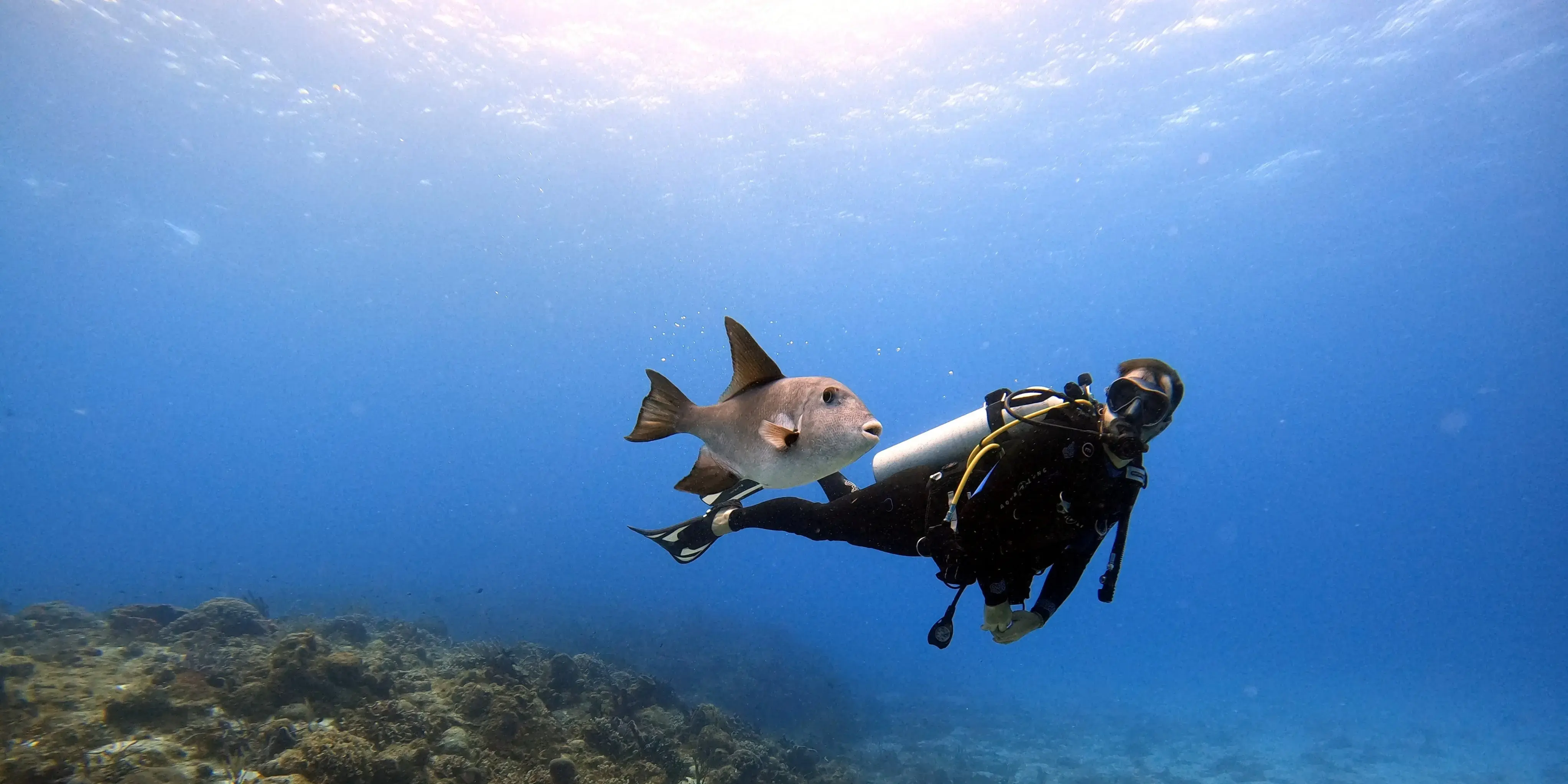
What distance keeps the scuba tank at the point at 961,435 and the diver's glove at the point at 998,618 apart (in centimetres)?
101

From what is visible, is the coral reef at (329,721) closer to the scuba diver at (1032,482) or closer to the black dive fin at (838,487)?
the black dive fin at (838,487)

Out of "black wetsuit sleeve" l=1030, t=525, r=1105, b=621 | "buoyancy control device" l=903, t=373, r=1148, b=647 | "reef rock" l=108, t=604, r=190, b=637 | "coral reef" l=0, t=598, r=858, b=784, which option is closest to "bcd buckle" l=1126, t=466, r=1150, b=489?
"buoyancy control device" l=903, t=373, r=1148, b=647

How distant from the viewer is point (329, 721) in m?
6.44

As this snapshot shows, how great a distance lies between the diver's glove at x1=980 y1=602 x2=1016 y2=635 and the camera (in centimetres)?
384

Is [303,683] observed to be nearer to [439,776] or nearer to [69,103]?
[439,776]

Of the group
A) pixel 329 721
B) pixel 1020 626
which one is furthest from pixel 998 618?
pixel 329 721

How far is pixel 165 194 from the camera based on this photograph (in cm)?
3222

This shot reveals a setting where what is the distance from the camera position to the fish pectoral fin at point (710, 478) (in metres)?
2.19

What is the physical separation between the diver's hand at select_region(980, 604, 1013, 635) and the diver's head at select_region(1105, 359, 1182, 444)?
4.60 ft

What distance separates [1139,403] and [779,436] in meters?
2.87

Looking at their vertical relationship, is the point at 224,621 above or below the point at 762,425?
below

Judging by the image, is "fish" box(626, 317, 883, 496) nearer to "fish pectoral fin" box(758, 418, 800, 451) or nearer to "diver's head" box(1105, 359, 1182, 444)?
"fish pectoral fin" box(758, 418, 800, 451)

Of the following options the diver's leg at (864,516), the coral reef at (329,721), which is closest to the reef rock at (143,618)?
the coral reef at (329,721)

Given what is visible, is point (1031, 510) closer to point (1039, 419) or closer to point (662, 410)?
point (1039, 419)
